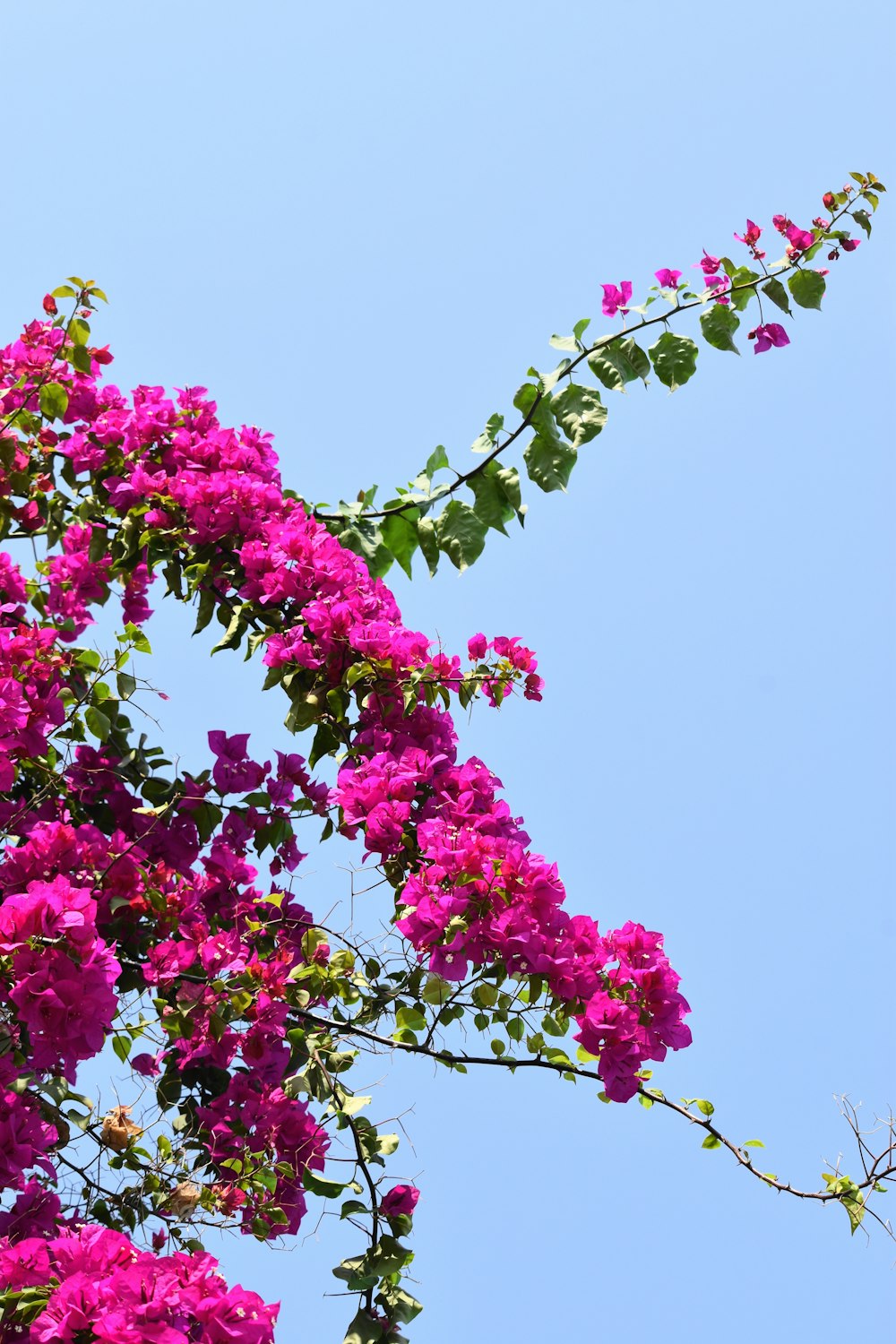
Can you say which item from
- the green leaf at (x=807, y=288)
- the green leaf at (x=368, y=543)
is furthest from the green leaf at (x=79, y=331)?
the green leaf at (x=807, y=288)

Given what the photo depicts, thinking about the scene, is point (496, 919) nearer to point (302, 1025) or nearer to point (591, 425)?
point (302, 1025)

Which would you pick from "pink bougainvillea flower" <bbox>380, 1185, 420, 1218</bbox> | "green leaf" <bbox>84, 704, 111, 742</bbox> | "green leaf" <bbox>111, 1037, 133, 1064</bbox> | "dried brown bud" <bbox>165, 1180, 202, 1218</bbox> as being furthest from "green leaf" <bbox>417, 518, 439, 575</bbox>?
"dried brown bud" <bbox>165, 1180, 202, 1218</bbox>

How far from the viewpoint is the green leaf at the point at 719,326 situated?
3408 millimetres

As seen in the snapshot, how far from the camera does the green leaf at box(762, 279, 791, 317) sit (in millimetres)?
3432

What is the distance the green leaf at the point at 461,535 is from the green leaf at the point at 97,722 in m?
1.10

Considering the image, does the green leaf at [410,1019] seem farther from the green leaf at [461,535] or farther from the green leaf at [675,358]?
the green leaf at [675,358]

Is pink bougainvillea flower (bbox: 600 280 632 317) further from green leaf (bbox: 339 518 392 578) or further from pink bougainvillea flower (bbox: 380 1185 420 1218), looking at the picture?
pink bougainvillea flower (bbox: 380 1185 420 1218)

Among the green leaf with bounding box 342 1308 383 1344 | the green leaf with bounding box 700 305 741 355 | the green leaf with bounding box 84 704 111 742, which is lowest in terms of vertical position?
the green leaf with bounding box 342 1308 383 1344

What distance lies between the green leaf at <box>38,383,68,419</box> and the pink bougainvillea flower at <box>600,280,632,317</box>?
157 centimetres

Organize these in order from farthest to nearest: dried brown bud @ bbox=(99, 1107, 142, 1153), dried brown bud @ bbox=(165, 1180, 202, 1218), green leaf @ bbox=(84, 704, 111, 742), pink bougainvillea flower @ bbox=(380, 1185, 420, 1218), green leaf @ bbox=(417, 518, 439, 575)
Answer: green leaf @ bbox=(417, 518, 439, 575)
green leaf @ bbox=(84, 704, 111, 742)
pink bougainvillea flower @ bbox=(380, 1185, 420, 1218)
dried brown bud @ bbox=(99, 1107, 142, 1153)
dried brown bud @ bbox=(165, 1180, 202, 1218)

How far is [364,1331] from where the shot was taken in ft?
7.96

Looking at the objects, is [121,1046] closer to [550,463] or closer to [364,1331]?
[364,1331]

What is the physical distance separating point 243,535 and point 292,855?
83 cm

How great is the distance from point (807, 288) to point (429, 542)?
1318mm
